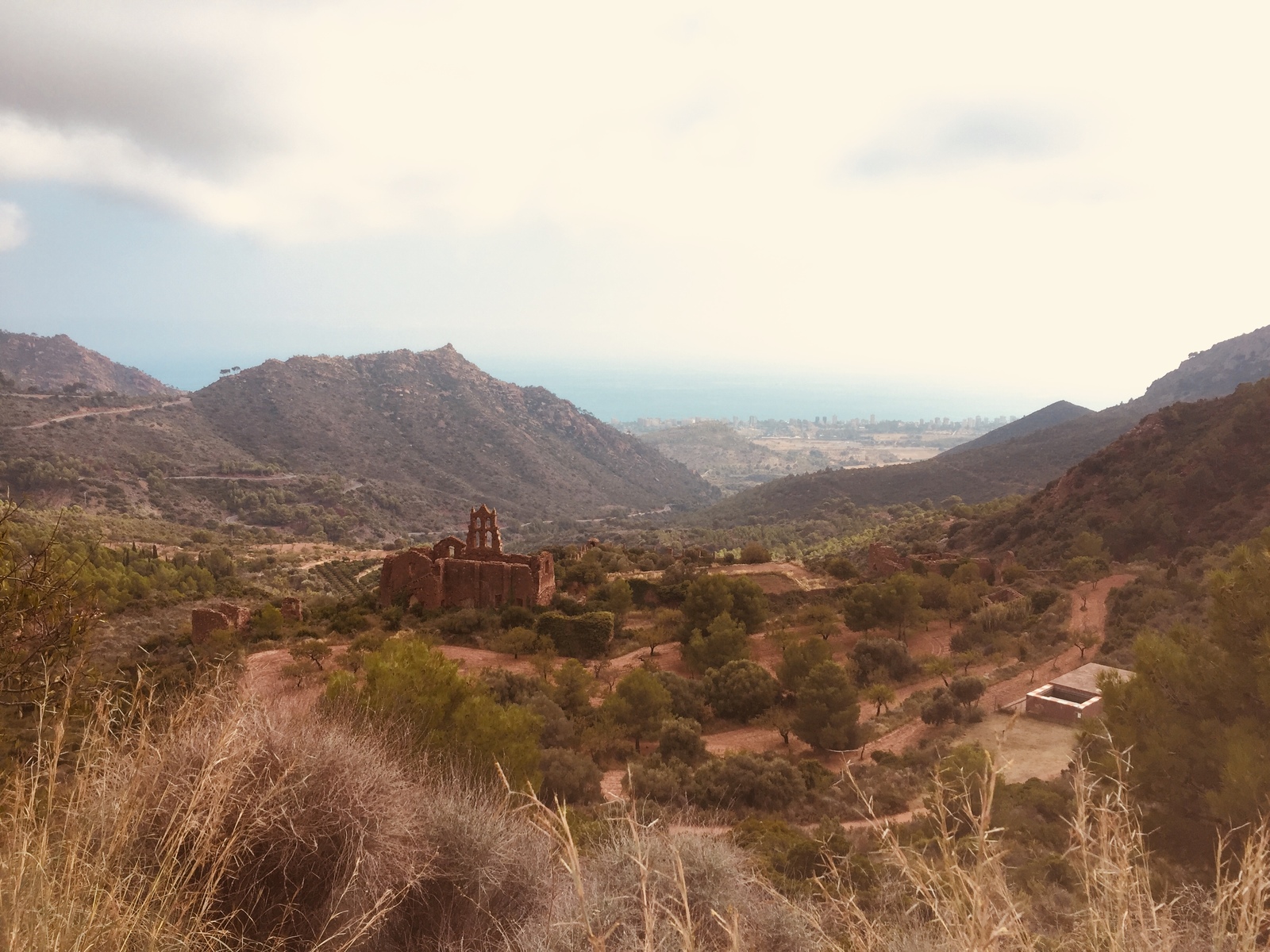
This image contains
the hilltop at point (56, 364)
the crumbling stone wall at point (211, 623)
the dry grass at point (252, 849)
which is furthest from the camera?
the hilltop at point (56, 364)

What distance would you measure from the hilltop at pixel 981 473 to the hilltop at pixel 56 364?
121 metres

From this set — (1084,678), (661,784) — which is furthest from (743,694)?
(1084,678)

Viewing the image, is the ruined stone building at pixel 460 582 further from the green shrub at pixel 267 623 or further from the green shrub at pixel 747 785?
the green shrub at pixel 747 785

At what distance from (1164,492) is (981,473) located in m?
40.2

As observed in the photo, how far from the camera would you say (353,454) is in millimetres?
88062

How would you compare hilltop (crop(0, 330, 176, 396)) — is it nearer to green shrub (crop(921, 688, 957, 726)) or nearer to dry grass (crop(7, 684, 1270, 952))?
green shrub (crop(921, 688, 957, 726))

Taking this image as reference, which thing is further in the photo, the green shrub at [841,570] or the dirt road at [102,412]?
the dirt road at [102,412]

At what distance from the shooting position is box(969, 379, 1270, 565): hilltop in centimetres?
3147

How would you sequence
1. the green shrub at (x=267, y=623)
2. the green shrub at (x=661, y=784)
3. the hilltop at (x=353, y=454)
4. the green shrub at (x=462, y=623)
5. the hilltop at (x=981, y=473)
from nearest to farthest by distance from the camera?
the green shrub at (x=661, y=784), the green shrub at (x=267, y=623), the green shrub at (x=462, y=623), the hilltop at (x=353, y=454), the hilltop at (x=981, y=473)

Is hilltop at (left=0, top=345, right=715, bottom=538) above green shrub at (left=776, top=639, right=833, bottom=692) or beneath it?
above

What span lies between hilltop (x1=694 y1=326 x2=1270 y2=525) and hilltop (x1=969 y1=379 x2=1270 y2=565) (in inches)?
863

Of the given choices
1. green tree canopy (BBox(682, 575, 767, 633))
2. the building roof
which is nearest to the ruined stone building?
green tree canopy (BBox(682, 575, 767, 633))

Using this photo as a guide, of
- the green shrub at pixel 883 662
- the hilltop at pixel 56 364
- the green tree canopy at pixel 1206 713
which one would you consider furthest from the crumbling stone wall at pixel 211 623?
the hilltop at pixel 56 364

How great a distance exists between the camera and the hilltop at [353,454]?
6153 centimetres
